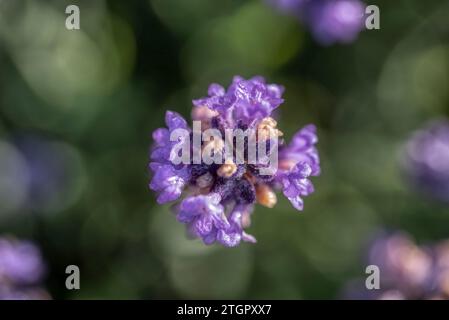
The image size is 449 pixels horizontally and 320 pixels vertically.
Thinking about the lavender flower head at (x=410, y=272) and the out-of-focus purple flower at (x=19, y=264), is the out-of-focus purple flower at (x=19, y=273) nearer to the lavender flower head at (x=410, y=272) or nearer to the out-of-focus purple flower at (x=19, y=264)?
the out-of-focus purple flower at (x=19, y=264)

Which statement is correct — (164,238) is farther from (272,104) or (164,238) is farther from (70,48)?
(272,104)

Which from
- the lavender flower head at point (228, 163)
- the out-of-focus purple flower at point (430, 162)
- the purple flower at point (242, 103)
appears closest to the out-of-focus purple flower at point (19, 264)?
the lavender flower head at point (228, 163)

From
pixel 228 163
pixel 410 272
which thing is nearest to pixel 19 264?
pixel 228 163

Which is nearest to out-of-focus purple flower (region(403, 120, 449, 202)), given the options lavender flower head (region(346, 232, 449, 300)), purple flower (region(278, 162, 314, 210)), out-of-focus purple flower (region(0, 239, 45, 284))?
lavender flower head (region(346, 232, 449, 300))

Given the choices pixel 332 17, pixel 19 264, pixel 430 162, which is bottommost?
pixel 19 264

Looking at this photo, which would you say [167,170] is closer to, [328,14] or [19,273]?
[19,273]
